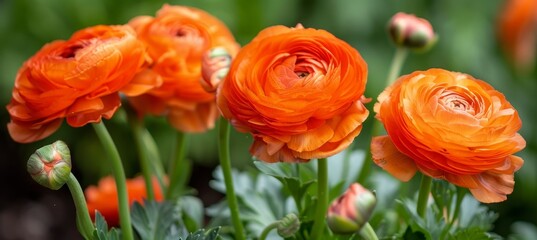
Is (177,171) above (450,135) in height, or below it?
below

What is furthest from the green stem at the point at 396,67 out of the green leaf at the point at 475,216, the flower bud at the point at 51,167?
the flower bud at the point at 51,167

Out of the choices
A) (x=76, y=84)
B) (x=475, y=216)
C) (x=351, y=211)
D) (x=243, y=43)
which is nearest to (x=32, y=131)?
(x=76, y=84)

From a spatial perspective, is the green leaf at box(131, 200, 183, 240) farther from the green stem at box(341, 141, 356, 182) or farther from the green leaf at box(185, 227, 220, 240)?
the green stem at box(341, 141, 356, 182)

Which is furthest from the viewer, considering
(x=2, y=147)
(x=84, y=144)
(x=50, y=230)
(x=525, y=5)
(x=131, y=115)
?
(x=2, y=147)

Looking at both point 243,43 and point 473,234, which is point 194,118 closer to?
point 473,234

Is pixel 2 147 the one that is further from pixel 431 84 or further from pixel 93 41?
pixel 431 84

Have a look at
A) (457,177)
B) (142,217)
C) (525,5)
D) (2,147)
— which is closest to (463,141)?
(457,177)
